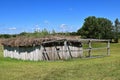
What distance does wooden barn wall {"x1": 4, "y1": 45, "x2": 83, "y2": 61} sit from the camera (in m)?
30.9

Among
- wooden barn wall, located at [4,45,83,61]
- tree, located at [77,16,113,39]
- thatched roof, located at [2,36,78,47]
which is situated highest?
tree, located at [77,16,113,39]

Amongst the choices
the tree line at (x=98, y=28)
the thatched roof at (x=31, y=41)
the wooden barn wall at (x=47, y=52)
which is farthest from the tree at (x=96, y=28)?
the thatched roof at (x=31, y=41)

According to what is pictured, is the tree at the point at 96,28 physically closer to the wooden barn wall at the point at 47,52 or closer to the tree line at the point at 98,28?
the tree line at the point at 98,28

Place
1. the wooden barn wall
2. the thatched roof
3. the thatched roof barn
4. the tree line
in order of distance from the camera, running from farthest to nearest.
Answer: the tree line < the wooden barn wall < the thatched roof barn < the thatched roof

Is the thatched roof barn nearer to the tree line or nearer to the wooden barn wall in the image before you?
the wooden barn wall

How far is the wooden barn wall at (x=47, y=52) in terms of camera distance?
101 feet

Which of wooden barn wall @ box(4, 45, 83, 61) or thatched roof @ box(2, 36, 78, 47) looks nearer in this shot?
thatched roof @ box(2, 36, 78, 47)

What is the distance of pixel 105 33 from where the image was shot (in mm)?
98000

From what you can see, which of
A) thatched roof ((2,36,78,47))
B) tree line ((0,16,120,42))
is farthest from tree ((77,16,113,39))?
thatched roof ((2,36,78,47))

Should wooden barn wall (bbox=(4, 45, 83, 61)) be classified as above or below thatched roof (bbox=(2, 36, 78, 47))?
below

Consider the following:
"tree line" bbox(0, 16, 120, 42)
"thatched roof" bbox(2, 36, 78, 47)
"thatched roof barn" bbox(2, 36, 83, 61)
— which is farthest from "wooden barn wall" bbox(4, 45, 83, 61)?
"tree line" bbox(0, 16, 120, 42)

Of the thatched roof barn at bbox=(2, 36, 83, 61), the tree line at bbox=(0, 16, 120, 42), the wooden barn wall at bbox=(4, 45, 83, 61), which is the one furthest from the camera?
the tree line at bbox=(0, 16, 120, 42)

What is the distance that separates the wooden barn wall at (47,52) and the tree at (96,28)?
62.1 meters

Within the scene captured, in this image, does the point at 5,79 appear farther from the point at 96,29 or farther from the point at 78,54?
the point at 96,29
